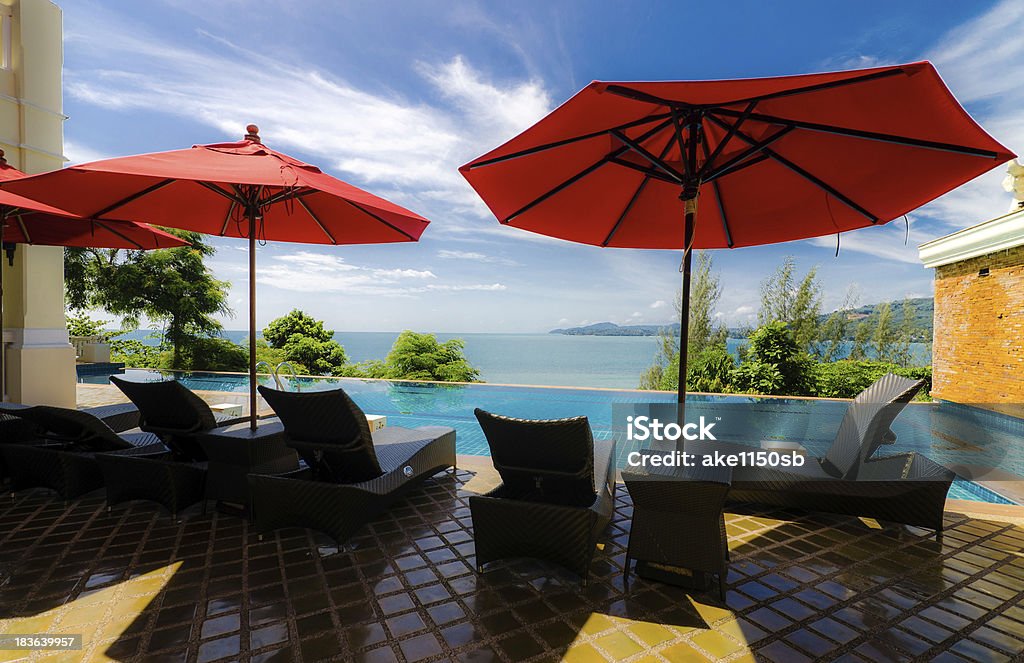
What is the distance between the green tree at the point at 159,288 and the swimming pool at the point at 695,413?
451 inches

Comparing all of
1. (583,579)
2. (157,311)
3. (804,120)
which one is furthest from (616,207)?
(157,311)

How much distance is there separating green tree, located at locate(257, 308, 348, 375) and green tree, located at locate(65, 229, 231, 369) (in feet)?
7.55

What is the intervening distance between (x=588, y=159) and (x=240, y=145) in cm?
233

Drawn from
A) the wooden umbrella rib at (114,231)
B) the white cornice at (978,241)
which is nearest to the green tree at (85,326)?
the wooden umbrella rib at (114,231)

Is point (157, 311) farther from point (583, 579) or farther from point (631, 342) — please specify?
point (631, 342)

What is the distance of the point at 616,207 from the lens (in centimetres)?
355

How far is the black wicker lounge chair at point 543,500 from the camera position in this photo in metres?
2.31

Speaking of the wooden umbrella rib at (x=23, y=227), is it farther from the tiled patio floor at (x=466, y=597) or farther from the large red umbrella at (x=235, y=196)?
the tiled patio floor at (x=466, y=597)

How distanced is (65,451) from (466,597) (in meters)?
3.27

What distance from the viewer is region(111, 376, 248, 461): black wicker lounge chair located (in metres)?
3.07

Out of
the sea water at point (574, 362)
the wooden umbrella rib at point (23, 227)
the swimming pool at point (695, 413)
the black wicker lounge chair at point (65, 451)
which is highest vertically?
the wooden umbrella rib at point (23, 227)

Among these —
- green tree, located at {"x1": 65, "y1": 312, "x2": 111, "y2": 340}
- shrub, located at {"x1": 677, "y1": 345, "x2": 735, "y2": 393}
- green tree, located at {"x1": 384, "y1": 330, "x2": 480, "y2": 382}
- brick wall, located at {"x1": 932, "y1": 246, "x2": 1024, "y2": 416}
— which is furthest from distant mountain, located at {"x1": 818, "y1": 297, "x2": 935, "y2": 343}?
green tree, located at {"x1": 65, "y1": 312, "x2": 111, "y2": 340}

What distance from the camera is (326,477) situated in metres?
3.01

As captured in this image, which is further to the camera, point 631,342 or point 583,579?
point 631,342
